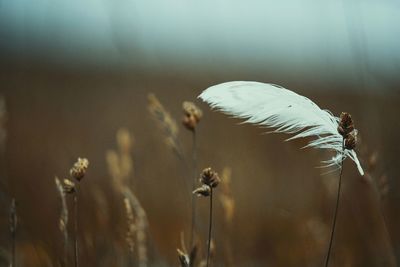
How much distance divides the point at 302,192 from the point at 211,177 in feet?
11.2

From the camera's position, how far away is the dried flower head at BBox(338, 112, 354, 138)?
124 centimetres

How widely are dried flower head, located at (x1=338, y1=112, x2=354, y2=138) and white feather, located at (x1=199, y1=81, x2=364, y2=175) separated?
0.08 meters

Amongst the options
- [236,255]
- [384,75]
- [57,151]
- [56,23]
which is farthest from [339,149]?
[57,151]

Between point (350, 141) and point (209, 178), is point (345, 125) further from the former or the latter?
point (209, 178)

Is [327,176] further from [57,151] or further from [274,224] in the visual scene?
[57,151]

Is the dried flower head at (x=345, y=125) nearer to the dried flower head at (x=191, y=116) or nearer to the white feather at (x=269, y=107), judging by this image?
the white feather at (x=269, y=107)

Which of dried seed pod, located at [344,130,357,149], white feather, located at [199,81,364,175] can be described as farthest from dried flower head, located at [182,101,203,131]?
dried seed pod, located at [344,130,357,149]

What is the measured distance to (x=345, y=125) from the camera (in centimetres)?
124

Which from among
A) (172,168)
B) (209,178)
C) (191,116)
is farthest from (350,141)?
(172,168)

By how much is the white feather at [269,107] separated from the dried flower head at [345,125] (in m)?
0.08

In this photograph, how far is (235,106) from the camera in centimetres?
125

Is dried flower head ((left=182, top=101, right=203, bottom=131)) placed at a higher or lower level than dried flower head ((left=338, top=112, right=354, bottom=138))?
higher

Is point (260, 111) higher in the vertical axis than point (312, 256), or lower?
higher

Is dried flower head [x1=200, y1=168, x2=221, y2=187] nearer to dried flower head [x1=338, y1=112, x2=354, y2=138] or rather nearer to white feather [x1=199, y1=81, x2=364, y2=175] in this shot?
white feather [x1=199, y1=81, x2=364, y2=175]
